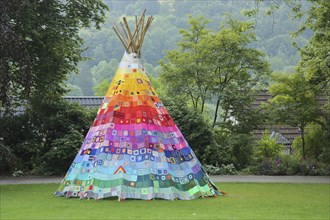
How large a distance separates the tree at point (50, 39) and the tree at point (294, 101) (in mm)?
6577

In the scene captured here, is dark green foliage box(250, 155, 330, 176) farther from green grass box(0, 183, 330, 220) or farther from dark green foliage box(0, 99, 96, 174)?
dark green foliage box(0, 99, 96, 174)

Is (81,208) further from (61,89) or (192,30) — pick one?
(192,30)

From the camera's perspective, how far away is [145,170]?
38.7ft

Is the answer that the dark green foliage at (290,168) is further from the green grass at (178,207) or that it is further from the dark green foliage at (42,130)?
the dark green foliage at (42,130)

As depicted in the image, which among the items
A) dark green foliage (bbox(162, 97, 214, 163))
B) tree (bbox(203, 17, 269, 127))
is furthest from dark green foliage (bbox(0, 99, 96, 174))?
tree (bbox(203, 17, 269, 127))

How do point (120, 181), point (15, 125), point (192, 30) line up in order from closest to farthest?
point (120, 181) < point (15, 125) < point (192, 30)

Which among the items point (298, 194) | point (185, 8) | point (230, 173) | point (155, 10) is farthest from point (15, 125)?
point (155, 10)

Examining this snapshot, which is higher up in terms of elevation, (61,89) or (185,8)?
(185,8)

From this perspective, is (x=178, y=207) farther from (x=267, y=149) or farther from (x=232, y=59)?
(x=232, y=59)

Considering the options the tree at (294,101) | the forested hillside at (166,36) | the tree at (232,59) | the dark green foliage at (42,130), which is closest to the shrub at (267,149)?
the tree at (294,101)

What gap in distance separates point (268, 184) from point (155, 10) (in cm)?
2913

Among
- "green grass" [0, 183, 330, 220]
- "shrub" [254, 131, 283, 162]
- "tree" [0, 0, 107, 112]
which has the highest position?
"tree" [0, 0, 107, 112]

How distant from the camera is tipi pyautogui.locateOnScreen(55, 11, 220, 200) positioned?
11.7m

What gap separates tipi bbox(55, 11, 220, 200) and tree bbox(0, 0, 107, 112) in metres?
2.26
